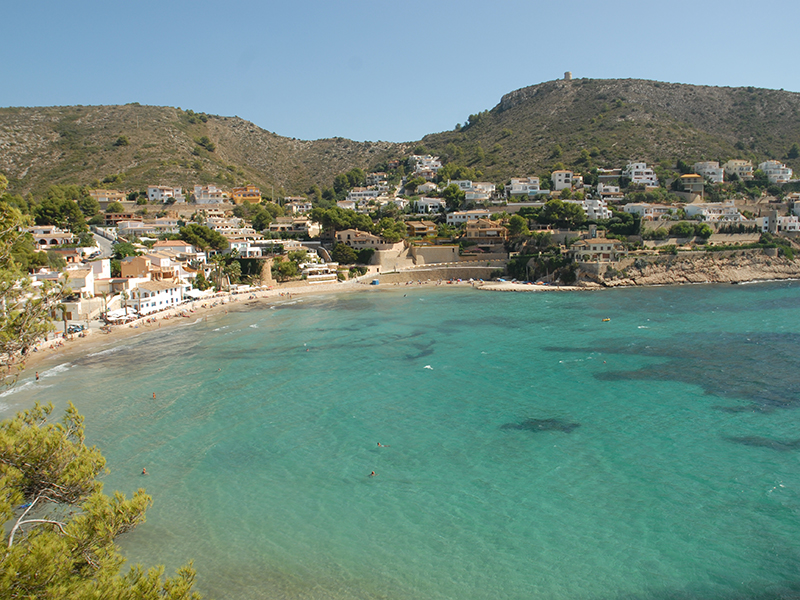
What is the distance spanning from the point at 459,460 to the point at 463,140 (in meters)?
123

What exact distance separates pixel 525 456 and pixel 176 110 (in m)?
134

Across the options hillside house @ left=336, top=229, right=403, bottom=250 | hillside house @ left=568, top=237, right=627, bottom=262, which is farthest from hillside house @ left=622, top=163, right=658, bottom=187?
hillside house @ left=336, top=229, right=403, bottom=250

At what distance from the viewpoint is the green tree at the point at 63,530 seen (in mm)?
5441

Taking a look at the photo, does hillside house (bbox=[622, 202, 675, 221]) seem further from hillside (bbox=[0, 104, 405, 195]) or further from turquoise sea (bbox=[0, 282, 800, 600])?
hillside (bbox=[0, 104, 405, 195])

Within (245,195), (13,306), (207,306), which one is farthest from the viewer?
(245,195)

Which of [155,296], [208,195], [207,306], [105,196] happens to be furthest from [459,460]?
[208,195]

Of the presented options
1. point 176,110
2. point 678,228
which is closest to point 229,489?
point 678,228

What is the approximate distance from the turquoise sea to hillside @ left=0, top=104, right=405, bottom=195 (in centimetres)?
7285

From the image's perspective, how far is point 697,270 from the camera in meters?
58.6

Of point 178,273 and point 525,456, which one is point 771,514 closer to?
point 525,456

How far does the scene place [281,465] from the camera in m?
16.3

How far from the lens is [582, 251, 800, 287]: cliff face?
57091 mm

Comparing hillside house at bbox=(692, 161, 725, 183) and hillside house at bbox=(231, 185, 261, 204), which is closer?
hillside house at bbox=(692, 161, 725, 183)

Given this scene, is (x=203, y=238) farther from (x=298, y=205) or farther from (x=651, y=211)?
(x=651, y=211)
